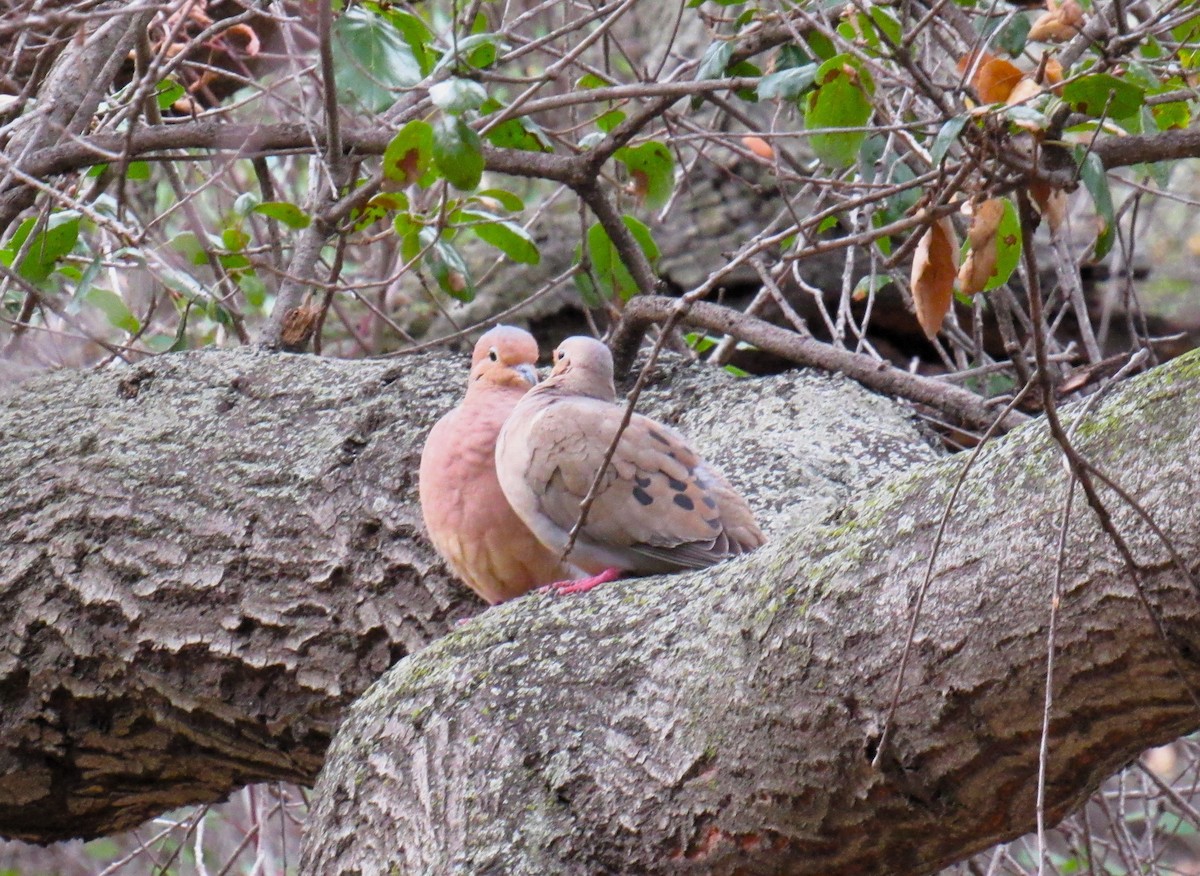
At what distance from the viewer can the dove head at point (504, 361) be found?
10.0ft

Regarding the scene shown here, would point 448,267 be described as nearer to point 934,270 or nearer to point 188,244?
point 188,244

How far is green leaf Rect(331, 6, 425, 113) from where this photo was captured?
110 inches

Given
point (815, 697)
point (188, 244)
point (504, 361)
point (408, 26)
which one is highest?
point (408, 26)

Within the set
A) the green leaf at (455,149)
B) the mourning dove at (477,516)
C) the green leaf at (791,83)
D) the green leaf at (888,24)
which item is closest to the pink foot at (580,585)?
the mourning dove at (477,516)

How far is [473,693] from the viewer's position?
2.27 metres

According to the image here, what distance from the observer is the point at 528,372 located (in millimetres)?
3100

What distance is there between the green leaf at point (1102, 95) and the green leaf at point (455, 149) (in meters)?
1.19

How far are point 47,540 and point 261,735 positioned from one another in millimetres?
632

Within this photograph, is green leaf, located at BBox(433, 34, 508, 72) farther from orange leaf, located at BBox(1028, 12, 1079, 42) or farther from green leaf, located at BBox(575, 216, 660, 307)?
orange leaf, located at BBox(1028, 12, 1079, 42)

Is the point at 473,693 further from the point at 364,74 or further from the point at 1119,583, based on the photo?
the point at 364,74

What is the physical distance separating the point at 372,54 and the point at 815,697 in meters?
1.66

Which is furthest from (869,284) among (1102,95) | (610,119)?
(1102,95)

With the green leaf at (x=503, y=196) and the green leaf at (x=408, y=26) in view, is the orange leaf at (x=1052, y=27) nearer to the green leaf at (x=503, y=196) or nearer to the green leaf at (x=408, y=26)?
the green leaf at (x=408, y=26)

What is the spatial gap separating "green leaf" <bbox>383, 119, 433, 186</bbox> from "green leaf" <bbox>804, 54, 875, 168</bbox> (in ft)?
2.61
